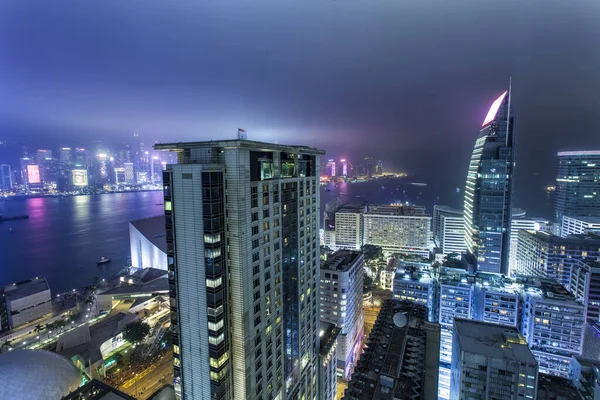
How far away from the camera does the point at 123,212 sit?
156 meters

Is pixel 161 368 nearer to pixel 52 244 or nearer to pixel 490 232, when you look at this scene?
pixel 490 232

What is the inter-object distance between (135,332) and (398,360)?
40.6 metres

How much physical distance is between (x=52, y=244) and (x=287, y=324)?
4668 inches

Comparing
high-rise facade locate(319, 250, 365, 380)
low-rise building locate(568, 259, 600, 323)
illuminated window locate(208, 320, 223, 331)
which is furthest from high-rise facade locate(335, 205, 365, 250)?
illuminated window locate(208, 320, 223, 331)

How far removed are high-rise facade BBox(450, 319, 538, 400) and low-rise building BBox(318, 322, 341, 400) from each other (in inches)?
532

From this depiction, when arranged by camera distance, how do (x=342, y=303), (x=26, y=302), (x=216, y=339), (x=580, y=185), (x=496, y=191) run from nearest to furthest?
(x=216, y=339) < (x=342, y=303) < (x=26, y=302) < (x=496, y=191) < (x=580, y=185)

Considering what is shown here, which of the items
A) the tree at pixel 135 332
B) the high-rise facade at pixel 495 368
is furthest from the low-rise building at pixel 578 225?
the tree at pixel 135 332

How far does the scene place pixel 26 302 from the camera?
51906 mm

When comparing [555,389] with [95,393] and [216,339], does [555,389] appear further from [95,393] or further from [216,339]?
[95,393]

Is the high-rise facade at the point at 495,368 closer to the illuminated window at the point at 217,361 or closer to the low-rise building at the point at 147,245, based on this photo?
the illuminated window at the point at 217,361

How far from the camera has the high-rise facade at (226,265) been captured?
16.7 m

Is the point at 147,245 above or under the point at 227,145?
under

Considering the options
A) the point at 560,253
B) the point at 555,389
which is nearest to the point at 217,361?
the point at 555,389

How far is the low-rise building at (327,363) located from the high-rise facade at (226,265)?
9.60m
